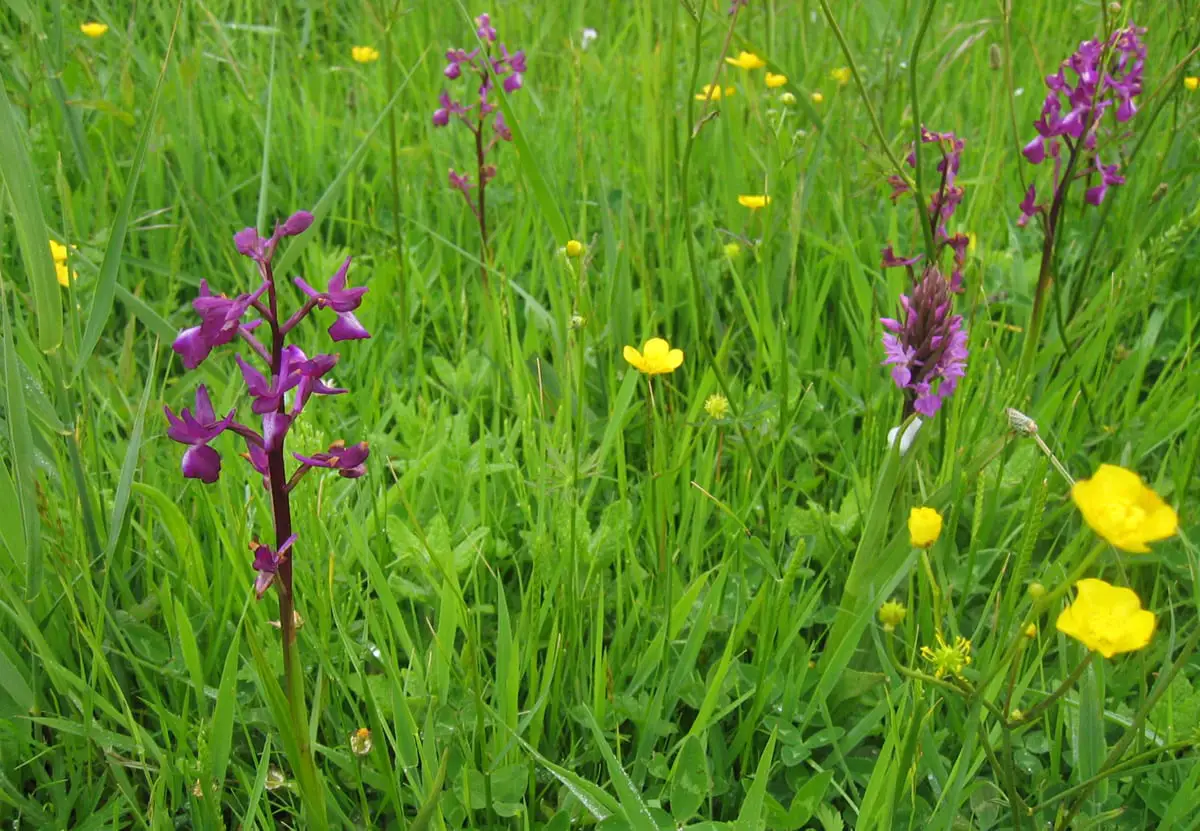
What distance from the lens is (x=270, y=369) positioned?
97 centimetres

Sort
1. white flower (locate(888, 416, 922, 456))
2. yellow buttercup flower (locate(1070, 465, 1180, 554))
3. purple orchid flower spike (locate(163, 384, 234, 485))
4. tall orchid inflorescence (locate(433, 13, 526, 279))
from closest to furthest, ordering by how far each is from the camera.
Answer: yellow buttercup flower (locate(1070, 465, 1180, 554)), purple orchid flower spike (locate(163, 384, 234, 485)), white flower (locate(888, 416, 922, 456)), tall orchid inflorescence (locate(433, 13, 526, 279))

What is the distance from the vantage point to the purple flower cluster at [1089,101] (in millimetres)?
1865

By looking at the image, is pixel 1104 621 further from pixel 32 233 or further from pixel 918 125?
pixel 32 233

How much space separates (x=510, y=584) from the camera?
1.64 meters

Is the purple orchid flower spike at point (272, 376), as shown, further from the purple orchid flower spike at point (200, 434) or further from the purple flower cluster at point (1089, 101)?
the purple flower cluster at point (1089, 101)

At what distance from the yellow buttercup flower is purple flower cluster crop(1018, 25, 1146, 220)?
1167 millimetres

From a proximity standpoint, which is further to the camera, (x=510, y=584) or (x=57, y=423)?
(x=510, y=584)

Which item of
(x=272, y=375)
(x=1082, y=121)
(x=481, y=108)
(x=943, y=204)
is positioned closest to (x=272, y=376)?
(x=272, y=375)

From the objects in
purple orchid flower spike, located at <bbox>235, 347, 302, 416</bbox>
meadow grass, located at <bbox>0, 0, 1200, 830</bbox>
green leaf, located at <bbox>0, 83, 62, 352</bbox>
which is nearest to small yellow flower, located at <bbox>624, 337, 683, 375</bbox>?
meadow grass, located at <bbox>0, 0, 1200, 830</bbox>

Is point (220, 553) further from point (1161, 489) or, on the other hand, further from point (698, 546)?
point (1161, 489)

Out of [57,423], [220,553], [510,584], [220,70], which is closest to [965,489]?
[510,584]

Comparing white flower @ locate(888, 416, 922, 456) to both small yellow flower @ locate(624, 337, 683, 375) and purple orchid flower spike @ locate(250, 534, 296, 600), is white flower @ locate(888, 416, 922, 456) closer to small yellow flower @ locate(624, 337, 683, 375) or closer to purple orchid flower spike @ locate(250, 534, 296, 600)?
small yellow flower @ locate(624, 337, 683, 375)

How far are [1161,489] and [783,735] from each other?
81 cm

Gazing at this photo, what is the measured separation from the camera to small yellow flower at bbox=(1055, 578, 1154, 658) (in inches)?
35.3
